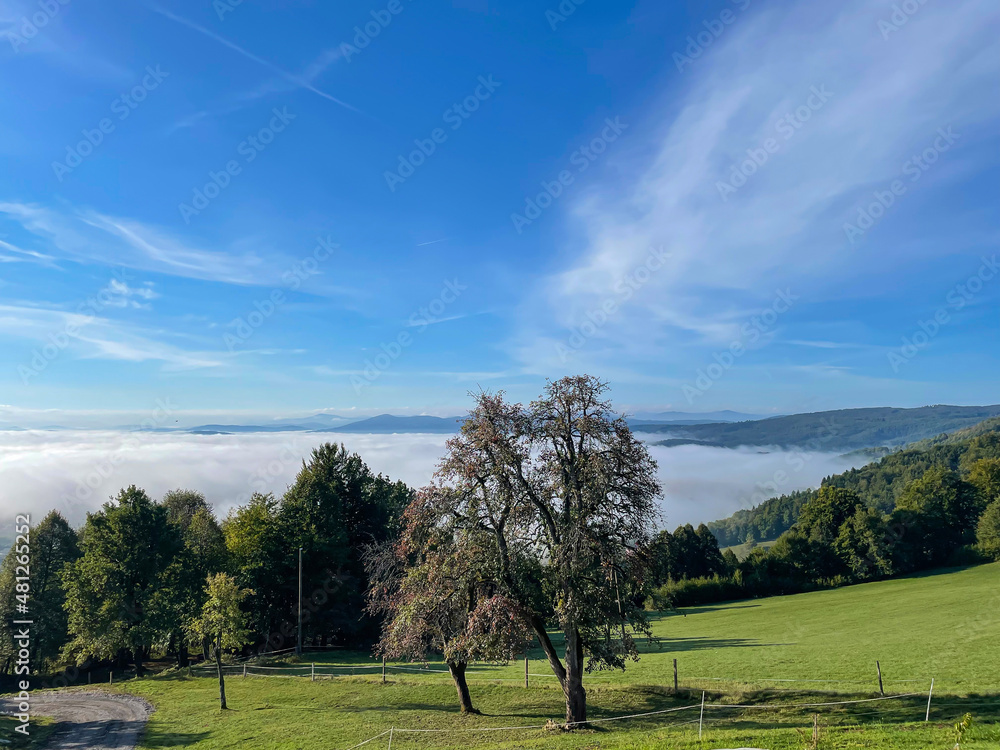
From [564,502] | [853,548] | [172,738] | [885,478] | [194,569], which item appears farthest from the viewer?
[885,478]

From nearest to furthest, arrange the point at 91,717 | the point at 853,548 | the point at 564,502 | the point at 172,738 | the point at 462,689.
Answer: the point at 564,502, the point at 172,738, the point at 462,689, the point at 91,717, the point at 853,548

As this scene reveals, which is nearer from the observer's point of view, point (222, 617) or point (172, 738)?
point (172, 738)

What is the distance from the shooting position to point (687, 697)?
83.0 feet

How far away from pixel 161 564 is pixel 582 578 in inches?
1674

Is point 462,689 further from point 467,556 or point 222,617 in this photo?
point 222,617

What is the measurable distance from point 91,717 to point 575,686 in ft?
82.5

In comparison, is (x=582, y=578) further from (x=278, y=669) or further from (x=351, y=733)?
(x=278, y=669)

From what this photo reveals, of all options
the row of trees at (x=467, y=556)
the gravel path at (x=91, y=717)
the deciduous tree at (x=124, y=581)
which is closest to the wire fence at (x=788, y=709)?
the row of trees at (x=467, y=556)

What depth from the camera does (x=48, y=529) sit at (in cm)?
6247

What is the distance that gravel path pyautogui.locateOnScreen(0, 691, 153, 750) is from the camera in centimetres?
2442

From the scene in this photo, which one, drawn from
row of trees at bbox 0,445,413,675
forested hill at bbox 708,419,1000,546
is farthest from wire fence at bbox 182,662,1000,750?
forested hill at bbox 708,419,1000,546

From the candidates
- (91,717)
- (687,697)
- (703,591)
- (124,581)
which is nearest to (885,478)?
(703,591)

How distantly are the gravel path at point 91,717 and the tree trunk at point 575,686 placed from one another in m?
17.3

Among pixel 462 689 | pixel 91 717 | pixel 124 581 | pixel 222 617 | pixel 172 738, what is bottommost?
pixel 91 717
